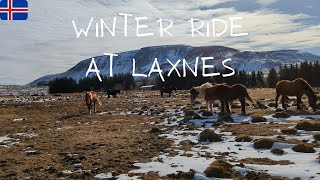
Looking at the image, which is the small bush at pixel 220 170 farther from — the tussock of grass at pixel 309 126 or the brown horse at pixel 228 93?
the brown horse at pixel 228 93

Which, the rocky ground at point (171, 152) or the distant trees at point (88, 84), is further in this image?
the distant trees at point (88, 84)

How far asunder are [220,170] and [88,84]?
143133mm

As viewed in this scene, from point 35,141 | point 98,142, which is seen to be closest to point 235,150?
point 98,142

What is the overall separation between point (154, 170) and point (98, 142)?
6.09m

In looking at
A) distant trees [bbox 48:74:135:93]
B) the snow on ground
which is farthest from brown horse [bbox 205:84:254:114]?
distant trees [bbox 48:74:135:93]

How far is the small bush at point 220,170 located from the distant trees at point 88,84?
418ft

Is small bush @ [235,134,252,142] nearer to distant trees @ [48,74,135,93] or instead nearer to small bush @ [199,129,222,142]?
small bush @ [199,129,222,142]

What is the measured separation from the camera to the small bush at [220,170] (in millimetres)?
11023

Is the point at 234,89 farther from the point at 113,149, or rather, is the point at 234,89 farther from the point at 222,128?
the point at 113,149

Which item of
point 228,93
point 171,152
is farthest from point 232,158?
point 228,93

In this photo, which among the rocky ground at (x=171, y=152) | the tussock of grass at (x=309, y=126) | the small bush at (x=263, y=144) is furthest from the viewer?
the tussock of grass at (x=309, y=126)

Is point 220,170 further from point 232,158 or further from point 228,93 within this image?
point 228,93

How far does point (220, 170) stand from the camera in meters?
11.1

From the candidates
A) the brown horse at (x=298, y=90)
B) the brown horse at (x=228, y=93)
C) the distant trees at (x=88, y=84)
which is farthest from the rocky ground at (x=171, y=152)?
the distant trees at (x=88, y=84)
